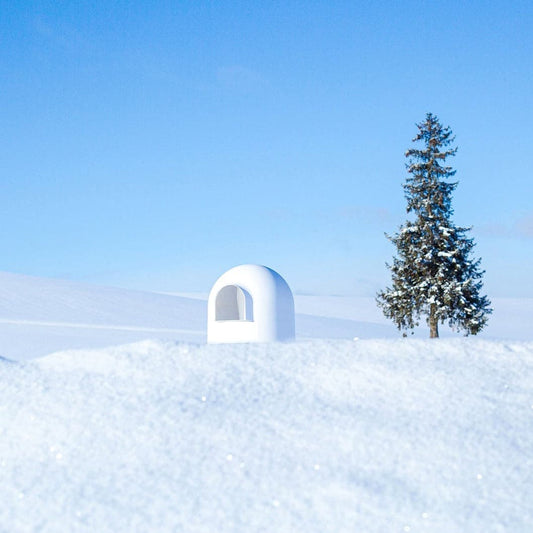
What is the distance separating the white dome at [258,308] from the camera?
13055 millimetres

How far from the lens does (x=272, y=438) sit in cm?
503

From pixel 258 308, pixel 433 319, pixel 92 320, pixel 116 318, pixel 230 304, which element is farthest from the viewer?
pixel 116 318

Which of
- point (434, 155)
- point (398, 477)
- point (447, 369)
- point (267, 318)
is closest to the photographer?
point (398, 477)

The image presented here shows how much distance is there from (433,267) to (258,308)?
938 cm

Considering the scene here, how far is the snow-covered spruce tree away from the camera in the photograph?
1977 centimetres

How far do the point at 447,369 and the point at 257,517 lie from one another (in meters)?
2.90

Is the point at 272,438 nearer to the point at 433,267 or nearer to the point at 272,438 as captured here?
the point at 272,438

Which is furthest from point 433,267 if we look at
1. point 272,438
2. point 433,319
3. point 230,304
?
point 272,438

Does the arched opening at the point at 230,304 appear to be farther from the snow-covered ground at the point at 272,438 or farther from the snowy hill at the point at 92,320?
the snow-covered ground at the point at 272,438

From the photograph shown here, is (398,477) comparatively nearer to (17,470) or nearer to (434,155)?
(17,470)

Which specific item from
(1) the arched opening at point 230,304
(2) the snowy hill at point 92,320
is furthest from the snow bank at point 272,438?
(2) the snowy hill at point 92,320

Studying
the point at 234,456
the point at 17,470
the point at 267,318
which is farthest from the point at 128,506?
the point at 267,318

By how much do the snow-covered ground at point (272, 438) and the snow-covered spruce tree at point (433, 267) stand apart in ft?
43.3

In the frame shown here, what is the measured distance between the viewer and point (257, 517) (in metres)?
4.17
